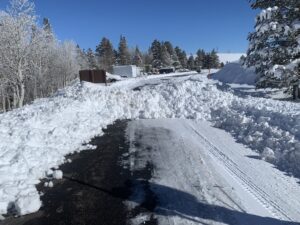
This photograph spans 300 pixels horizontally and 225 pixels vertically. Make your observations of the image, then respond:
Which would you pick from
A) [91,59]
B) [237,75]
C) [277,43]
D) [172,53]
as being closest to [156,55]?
[172,53]

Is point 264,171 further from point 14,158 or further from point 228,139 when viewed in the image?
point 14,158

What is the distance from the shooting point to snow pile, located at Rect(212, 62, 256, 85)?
30.6 meters

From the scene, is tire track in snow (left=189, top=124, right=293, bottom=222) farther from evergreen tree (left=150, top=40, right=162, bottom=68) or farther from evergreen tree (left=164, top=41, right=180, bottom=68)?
evergreen tree (left=164, top=41, right=180, bottom=68)

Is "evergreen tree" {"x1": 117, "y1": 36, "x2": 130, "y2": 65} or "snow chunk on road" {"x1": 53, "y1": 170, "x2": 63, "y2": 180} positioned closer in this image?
"snow chunk on road" {"x1": 53, "y1": 170, "x2": 63, "y2": 180}

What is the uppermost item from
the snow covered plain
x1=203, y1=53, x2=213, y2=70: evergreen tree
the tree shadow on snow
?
x1=203, y1=53, x2=213, y2=70: evergreen tree

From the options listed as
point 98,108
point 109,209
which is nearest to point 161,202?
point 109,209

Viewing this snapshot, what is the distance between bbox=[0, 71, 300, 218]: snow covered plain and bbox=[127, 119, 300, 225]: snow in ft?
2.94

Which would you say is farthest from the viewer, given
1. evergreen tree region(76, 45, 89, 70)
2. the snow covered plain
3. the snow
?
evergreen tree region(76, 45, 89, 70)

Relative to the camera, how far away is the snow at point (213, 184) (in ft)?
18.7

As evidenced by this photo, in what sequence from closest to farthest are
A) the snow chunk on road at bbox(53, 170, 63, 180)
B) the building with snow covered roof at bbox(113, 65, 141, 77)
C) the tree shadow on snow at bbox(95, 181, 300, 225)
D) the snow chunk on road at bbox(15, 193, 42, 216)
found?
the tree shadow on snow at bbox(95, 181, 300, 225), the snow chunk on road at bbox(15, 193, 42, 216), the snow chunk on road at bbox(53, 170, 63, 180), the building with snow covered roof at bbox(113, 65, 141, 77)

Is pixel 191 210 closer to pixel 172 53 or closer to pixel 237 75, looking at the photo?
pixel 237 75

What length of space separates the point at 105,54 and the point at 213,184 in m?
94.1

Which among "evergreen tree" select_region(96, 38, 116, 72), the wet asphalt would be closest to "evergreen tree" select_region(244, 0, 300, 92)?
the wet asphalt

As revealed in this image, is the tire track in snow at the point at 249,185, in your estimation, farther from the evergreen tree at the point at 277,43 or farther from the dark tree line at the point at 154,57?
the dark tree line at the point at 154,57
